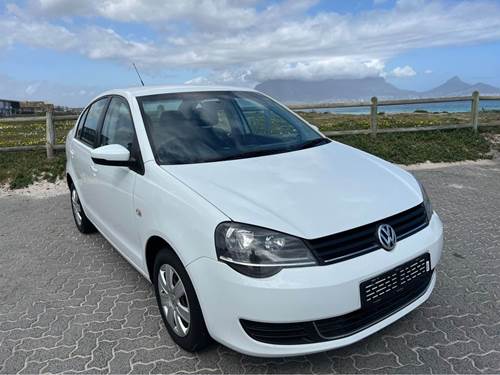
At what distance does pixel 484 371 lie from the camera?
252 cm

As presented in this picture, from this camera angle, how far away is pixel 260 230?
225 centimetres

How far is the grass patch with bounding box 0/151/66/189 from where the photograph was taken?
8039 millimetres

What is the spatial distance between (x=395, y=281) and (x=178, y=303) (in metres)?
1.31

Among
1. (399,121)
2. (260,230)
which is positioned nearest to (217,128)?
(260,230)

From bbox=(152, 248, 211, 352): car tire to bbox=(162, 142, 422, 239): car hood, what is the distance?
493mm

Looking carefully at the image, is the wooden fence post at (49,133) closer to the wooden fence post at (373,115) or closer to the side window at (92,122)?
the side window at (92,122)

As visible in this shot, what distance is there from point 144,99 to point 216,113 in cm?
60

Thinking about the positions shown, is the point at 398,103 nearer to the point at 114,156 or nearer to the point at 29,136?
the point at 114,156

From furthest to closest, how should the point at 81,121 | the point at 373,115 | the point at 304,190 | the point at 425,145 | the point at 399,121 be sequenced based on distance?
the point at 399,121
the point at 373,115
the point at 425,145
the point at 81,121
the point at 304,190

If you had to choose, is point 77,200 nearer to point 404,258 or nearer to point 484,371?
point 404,258

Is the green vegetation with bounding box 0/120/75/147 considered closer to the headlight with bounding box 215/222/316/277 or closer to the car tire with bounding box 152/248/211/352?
the car tire with bounding box 152/248/211/352

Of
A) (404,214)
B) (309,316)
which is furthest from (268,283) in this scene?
(404,214)

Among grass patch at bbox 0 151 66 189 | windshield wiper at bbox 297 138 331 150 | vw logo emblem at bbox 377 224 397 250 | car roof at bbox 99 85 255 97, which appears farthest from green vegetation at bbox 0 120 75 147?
vw logo emblem at bbox 377 224 397 250

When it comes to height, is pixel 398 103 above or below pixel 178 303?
above
